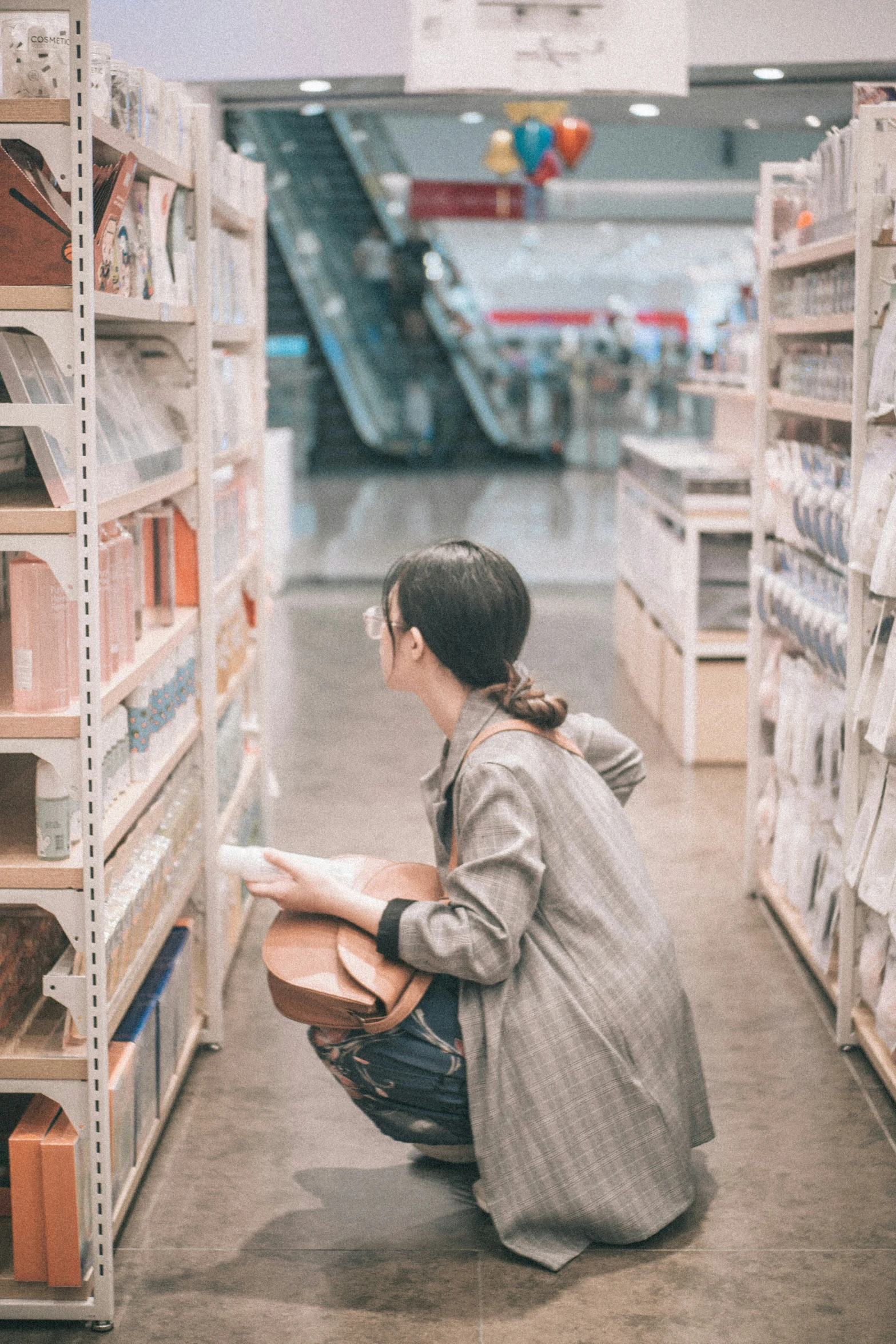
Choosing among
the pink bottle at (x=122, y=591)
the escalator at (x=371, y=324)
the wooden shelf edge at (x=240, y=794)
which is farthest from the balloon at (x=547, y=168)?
the pink bottle at (x=122, y=591)

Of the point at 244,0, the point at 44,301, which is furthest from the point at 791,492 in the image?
the point at 244,0

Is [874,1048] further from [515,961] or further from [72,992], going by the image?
[72,992]

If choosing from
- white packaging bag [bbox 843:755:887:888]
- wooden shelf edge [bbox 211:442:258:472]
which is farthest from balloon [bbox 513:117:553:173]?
white packaging bag [bbox 843:755:887:888]

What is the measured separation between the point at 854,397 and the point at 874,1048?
1.44 meters

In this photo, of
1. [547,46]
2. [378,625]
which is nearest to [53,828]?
[378,625]

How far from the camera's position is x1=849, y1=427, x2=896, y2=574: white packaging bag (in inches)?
119

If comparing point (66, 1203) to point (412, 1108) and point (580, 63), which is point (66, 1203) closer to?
point (412, 1108)

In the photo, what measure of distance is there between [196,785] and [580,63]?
8.23 ft

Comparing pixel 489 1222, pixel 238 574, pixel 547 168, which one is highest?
pixel 547 168

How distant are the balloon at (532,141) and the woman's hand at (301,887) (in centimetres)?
1069

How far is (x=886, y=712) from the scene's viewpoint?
2.97 meters

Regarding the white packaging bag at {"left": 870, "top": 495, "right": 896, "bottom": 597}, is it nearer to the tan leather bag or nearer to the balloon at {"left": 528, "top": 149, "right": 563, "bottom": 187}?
the tan leather bag

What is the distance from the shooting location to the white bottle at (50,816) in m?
2.33

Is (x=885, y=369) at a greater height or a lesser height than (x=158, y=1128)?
greater
